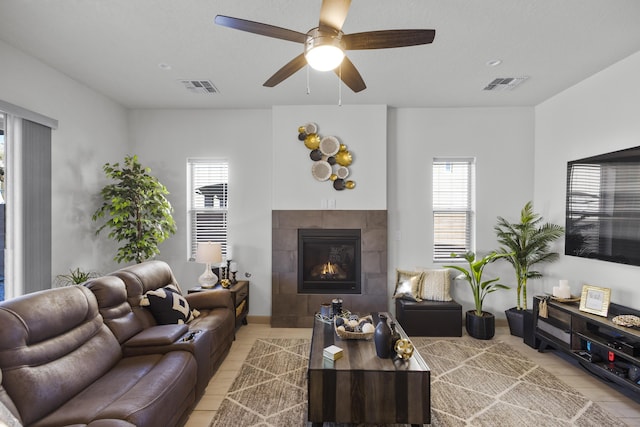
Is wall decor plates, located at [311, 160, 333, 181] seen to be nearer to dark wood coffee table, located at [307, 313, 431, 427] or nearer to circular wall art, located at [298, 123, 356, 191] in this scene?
circular wall art, located at [298, 123, 356, 191]

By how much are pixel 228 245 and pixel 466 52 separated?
3.58m

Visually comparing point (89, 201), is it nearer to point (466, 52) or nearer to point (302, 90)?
point (302, 90)

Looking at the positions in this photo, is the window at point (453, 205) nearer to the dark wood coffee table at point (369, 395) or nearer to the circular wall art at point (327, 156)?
the circular wall art at point (327, 156)

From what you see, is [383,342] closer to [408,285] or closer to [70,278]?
[408,285]

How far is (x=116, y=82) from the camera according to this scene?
3.53 m

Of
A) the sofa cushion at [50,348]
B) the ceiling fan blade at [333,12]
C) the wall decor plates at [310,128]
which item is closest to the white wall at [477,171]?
the wall decor plates at [310,128]

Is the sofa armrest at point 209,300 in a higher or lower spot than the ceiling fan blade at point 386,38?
lower

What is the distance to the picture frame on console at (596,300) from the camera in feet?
9.42

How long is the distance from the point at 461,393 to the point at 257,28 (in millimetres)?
3074

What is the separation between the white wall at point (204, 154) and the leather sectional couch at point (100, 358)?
1.63 metres

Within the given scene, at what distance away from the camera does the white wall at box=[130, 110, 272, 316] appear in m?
4.41

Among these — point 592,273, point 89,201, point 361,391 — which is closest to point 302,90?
point 89,201

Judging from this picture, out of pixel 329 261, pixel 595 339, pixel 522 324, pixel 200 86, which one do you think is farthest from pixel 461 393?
pixel 200 86

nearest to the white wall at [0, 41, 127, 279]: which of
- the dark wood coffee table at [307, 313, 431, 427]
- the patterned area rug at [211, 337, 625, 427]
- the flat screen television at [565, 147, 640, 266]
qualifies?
the patterned area rug at [211, 337, 625, 427]
